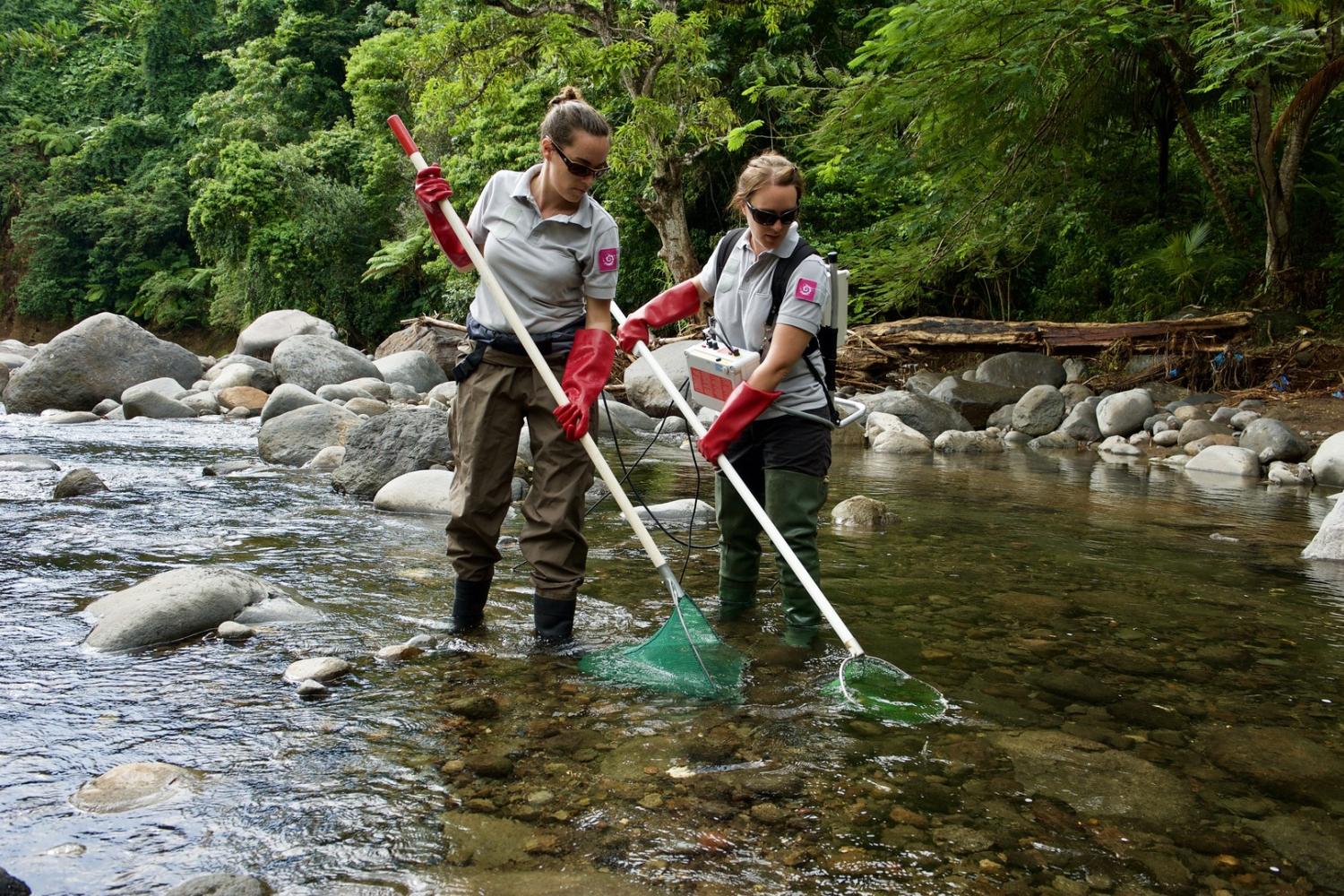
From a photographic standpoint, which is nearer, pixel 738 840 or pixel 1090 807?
pixel 738 840

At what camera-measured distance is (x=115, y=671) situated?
3473mm

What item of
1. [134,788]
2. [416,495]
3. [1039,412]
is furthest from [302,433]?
[1039,412]

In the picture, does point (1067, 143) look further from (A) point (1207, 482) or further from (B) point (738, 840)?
(B) point (738, 840)

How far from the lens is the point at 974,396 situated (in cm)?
1445

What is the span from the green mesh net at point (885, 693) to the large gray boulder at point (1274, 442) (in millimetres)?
8850

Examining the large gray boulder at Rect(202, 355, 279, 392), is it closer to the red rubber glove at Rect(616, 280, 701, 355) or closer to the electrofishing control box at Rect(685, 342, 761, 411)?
the red rubber glove at Rect(616, 280, 701, 355)

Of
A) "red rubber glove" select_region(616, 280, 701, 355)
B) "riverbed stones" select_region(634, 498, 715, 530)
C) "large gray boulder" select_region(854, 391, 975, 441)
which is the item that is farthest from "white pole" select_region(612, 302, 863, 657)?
"large gray boulder" select_region(854, 391, 975, 441)

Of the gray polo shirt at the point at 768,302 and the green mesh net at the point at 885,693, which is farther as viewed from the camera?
the gray polo shirt at the point at 768,302

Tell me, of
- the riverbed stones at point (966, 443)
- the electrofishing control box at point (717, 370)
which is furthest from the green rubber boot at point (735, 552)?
the riverbed stones at point (966, 443)

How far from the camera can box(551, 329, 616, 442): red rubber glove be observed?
3.62 m

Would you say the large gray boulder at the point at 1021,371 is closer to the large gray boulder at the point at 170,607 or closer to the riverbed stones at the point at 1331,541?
the riverbed stones at the point at 1331,541

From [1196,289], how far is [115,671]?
52.5 ft

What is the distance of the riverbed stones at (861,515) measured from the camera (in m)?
6.91

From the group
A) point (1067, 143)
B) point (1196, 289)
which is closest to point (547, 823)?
point (1067, 143)
